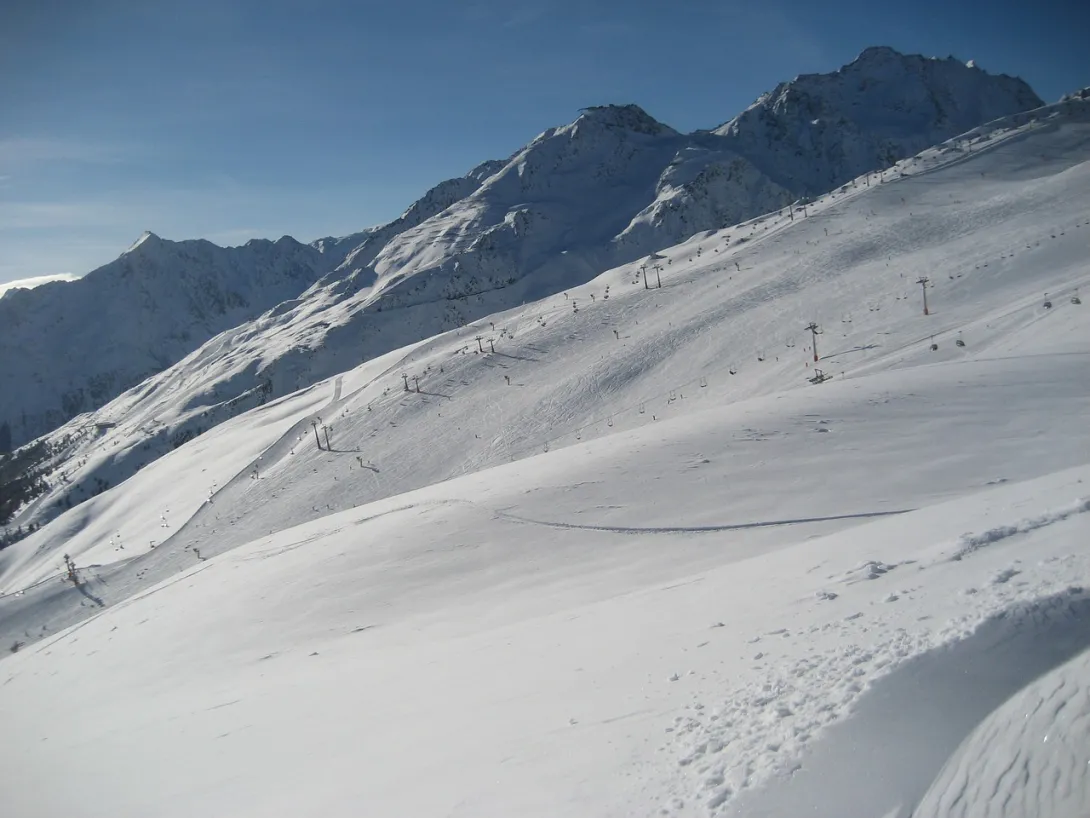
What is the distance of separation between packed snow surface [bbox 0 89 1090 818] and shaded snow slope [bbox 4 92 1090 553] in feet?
1.33

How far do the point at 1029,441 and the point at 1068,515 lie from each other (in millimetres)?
7442

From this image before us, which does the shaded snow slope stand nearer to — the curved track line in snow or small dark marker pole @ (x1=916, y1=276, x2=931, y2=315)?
small dark marker pole @ (x1=916, y1=276, x2=931, y2=315)

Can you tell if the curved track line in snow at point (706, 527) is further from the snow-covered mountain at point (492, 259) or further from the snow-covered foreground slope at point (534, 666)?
the snow-covered mountain at point (492, 259)

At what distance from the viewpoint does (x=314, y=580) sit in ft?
55.8

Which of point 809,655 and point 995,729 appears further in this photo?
point 809,655

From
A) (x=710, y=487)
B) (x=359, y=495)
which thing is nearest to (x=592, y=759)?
(x=710, y=487)

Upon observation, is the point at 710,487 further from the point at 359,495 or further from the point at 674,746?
the point at 359,495

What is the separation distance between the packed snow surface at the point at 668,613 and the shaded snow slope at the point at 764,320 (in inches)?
15.9

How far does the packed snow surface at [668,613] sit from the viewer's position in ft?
17.2

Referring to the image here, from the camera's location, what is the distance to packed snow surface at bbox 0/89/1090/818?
5.25 m

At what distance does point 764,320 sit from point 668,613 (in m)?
34.1

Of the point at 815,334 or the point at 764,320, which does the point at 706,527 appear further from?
the point at 764,320

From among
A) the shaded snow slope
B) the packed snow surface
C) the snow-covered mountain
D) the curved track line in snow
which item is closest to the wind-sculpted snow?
the packed snow surface

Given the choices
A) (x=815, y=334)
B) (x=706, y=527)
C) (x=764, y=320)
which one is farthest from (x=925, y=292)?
(x=706, y=527)
